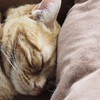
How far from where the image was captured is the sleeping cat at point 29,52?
104 cm

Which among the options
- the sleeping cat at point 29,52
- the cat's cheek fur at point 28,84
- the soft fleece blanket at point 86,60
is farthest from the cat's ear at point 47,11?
the cat's cheek fur at point 28,84

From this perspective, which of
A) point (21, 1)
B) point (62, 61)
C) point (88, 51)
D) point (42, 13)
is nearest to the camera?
point (88, 51)

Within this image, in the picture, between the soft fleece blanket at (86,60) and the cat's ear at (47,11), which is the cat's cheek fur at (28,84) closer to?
the soft fleece blanket at (86,60)

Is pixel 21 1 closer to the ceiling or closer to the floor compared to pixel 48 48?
closer to the ceiling

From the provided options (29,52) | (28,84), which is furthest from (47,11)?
(28,84)

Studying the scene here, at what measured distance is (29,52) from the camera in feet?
3.47

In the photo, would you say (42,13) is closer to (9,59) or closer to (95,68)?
(9,59)

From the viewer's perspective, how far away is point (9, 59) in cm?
103

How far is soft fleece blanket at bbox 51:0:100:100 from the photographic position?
55 cm

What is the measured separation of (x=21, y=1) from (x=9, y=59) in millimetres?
622

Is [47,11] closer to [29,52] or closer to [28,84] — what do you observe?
[29,52]

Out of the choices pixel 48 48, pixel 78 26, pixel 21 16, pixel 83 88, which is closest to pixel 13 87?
pixel 48 48

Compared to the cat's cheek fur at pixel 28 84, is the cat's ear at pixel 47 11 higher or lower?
higher

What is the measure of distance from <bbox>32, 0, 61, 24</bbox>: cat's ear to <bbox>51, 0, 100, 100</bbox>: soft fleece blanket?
4.3 inches
